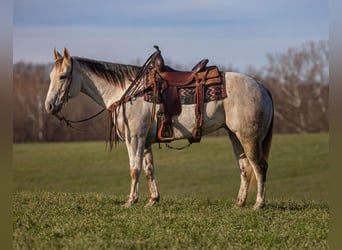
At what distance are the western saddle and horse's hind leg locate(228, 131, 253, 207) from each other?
806 mm

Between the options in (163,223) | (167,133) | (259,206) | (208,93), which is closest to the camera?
(163,223)

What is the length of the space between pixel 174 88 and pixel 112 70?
117cm

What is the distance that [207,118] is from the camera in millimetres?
9125

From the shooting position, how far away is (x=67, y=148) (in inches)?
1689

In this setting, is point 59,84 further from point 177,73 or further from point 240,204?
point 240,204

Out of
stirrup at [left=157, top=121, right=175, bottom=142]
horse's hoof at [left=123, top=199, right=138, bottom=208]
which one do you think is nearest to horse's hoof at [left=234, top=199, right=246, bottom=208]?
stirrup at [left=157, top=121, right=175, bottom=142]

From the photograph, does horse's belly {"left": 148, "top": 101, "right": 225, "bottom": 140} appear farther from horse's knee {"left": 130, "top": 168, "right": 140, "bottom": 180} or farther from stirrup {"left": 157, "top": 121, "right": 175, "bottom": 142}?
horse's knee {"left": 130, "top": 168, "right": 140, "bottom": 180}

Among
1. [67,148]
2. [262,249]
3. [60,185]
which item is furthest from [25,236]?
[67,148]

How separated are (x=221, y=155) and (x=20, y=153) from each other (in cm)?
1386

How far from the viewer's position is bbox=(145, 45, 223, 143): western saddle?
9.07 metres

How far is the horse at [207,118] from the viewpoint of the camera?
9.04m

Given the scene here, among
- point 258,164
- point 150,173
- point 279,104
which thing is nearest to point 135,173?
point 150,173

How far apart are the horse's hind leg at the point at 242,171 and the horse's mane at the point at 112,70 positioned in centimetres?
195

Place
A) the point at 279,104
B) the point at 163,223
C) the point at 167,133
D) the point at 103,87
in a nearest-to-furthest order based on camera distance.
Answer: the point at 163,223 → the point at 167,133 → the point at 103,87 → the point at 279,104
